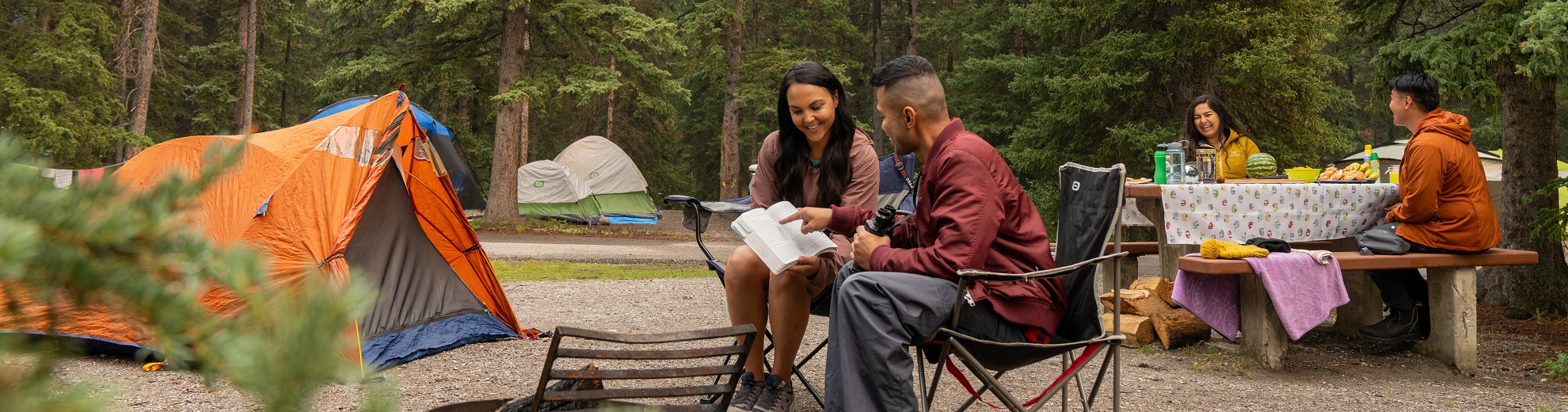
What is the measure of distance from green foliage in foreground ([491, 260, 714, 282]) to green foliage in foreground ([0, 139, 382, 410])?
7914 mm

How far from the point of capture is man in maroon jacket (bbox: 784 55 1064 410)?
239 centimetres

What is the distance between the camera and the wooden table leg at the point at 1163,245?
186 inches

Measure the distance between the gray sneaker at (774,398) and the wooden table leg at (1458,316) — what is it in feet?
10.2

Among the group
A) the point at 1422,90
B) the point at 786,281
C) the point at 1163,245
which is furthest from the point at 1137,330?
the point at 786,281

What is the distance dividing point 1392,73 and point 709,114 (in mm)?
20771

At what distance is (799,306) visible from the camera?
123 inches

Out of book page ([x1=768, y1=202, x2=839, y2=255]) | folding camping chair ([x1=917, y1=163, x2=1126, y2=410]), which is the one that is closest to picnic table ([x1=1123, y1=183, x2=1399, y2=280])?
folding camping chair ([x1=917, y1=163, x2=1126, y2=410])

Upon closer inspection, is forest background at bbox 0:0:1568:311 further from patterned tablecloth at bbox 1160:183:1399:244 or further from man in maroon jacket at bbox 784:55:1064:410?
man in maroon jacket at bbox 784:55:1064:410

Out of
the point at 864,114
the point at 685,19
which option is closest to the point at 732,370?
the point at 685,19

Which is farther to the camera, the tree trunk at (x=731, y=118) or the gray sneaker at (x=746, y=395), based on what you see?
the tree trunk at (x=731, y=118)

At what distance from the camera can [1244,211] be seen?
14.5 ft

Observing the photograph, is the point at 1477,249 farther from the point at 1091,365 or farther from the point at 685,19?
the point at 685,19

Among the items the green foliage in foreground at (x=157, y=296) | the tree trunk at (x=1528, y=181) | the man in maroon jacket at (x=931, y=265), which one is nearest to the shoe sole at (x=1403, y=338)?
the tree trunk at (x=1528, y=181)

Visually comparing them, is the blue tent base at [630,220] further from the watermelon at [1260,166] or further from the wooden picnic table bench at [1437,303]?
the wooden picnic table bench at [1437,303]
